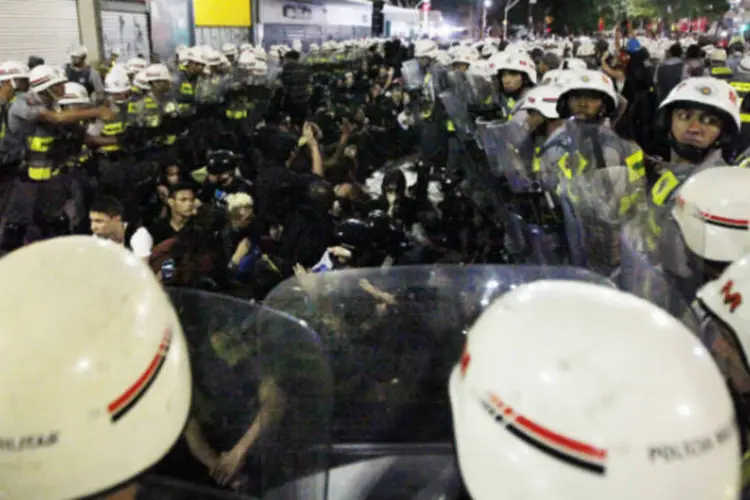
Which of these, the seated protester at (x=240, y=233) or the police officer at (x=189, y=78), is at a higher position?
the police officer at (x=189, y=78)

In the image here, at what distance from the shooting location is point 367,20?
3319cm

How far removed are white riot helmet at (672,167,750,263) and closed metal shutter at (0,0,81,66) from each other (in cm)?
1314

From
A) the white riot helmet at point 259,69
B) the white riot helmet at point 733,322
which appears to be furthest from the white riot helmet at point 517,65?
the white riot helmet at point 259,69

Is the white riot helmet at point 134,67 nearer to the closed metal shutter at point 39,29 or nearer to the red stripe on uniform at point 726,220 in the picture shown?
the closed metal shutter at point 39,29

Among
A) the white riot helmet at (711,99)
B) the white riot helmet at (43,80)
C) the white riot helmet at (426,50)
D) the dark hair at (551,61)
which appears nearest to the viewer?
the white riot helmet at (711,99)

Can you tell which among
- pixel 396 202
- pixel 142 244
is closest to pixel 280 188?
pixel 142 244

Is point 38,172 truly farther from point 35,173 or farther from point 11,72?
point 11,72

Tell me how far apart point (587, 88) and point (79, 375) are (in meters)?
4.12

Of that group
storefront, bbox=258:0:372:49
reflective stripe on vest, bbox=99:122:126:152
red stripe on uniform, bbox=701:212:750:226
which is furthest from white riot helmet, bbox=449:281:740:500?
storefront, bbox=258:0:372:49

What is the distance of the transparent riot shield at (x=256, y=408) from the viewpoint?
6.57 feet

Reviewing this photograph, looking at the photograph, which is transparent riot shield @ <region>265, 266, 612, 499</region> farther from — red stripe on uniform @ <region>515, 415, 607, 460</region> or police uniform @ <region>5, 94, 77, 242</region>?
police uniform @ <region>5, 94, 77, 242</region>

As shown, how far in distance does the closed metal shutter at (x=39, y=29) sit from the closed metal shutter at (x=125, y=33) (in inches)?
26.4

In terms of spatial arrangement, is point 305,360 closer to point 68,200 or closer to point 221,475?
point 221,475

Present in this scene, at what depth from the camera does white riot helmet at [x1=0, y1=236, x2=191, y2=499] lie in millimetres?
1346
